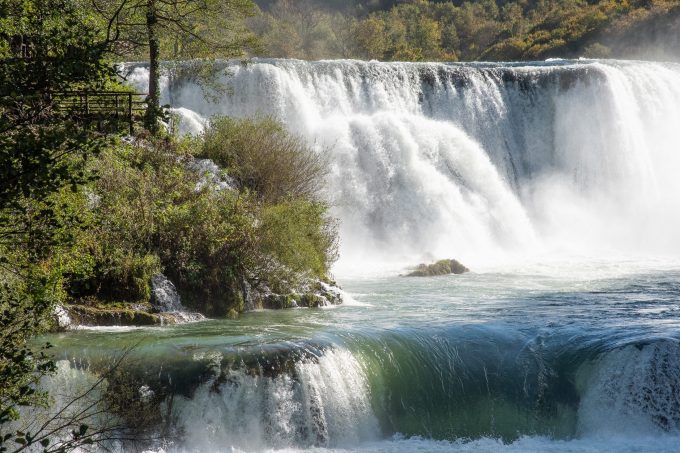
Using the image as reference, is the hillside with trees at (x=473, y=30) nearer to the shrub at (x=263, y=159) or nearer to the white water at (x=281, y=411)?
the shrub at (x=263, y=159)

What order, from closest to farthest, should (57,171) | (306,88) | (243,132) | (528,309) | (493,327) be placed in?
(57,171) < (493,327) < (528,309) < (243,132) < (306,88)

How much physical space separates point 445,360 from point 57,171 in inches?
390

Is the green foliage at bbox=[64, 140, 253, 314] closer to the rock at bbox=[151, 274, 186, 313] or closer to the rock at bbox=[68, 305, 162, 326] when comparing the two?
the rock at bbox=[151, 274, 186, 313]

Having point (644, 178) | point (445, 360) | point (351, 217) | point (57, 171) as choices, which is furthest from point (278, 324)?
point (644, 178)

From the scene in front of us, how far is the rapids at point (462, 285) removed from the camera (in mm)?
12484

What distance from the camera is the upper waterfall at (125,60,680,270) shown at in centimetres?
3039

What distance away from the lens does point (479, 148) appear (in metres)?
34.6

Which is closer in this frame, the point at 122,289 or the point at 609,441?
the point at 609,441

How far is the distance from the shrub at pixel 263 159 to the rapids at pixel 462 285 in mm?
2259

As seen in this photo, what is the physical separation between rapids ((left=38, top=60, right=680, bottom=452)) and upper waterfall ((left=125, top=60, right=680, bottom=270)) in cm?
9

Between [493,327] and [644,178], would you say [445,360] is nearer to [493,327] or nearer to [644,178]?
[493,327]

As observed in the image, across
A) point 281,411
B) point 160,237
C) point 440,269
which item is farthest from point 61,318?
point 440,269

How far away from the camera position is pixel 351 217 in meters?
29.9

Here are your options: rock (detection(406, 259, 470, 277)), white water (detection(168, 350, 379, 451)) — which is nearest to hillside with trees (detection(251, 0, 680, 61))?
rock (detection(406, 259, 470, 277))
